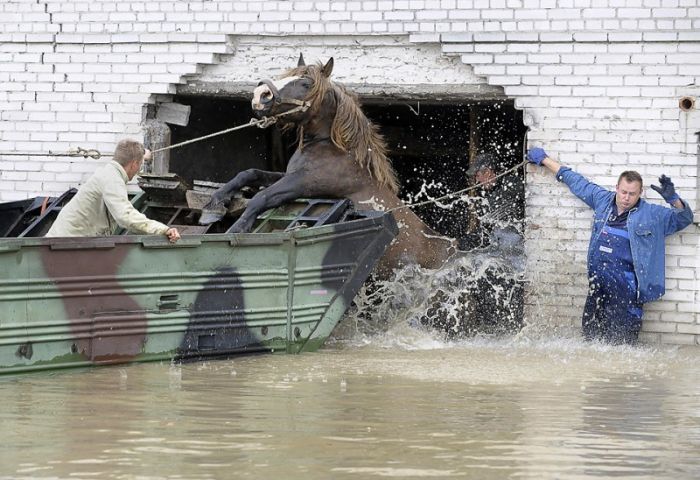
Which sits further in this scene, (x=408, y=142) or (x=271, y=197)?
(x=408, y=142)

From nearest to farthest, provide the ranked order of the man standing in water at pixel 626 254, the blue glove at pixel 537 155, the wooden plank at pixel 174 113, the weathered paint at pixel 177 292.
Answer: the weathered paint at pixel 177 292 → the man standing in water at pixel 626 254 → the blue glove at pixel 537 155 → the wooden plank at pixel 174 113

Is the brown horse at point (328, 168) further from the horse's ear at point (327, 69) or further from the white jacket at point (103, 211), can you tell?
the white jacket at point (103, 211)

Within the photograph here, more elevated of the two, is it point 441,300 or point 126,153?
point 126,153

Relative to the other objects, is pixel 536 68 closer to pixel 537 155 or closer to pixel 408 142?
pixel 537 155

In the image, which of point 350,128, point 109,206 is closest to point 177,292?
point 109,206

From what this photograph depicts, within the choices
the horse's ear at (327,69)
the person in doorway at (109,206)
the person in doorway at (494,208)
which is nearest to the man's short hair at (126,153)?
the person in doorway at (109,206)

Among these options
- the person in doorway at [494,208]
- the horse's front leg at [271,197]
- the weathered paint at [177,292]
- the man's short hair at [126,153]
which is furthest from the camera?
the person in doorway at [494,208]

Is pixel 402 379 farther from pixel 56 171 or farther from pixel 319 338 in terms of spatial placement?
pixel 56 171

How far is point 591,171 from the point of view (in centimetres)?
1016

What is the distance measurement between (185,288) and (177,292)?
6 cm

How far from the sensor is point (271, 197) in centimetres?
976

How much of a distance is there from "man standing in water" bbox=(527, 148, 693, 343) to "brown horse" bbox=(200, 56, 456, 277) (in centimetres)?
119

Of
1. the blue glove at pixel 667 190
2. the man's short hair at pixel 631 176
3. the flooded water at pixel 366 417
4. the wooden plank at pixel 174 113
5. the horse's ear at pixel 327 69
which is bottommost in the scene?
the flooded water at pixel 366 417

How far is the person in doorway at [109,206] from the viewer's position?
851cm
